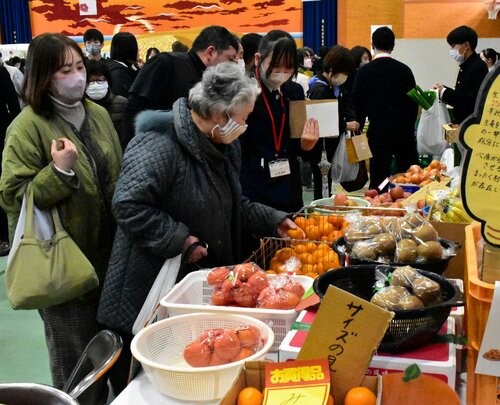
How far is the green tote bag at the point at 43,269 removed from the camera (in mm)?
2176

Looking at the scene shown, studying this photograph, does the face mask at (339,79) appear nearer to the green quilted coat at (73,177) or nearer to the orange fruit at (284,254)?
the green quilted coat at (73,177)

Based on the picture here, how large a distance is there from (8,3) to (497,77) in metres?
13.7

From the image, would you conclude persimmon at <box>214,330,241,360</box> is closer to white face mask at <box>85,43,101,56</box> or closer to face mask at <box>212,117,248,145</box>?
face mask at <box>212,117,248,145</box>

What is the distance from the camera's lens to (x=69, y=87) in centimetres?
229

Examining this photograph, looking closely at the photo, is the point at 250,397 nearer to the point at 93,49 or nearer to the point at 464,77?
the point at 464,77

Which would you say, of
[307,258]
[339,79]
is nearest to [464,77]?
[339,79]

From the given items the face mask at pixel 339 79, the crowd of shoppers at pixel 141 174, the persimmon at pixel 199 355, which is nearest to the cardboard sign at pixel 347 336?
the persimmon at pixel 199 355

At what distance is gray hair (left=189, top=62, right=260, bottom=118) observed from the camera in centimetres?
200

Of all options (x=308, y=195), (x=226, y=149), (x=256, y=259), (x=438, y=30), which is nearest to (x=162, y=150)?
(x=226, y=149)

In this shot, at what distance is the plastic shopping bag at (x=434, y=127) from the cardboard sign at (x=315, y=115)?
7.25 feet

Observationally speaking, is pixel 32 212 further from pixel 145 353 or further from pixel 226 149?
pixel 145 353

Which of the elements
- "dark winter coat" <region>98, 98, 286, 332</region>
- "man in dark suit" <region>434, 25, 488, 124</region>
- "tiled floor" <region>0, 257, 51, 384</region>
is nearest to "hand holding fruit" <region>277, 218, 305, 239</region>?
"dark winter coat" <region>98, 98, 286, 332</region>

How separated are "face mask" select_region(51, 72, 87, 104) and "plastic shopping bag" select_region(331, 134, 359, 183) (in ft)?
8.29

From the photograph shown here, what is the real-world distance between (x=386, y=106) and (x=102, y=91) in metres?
2.51
